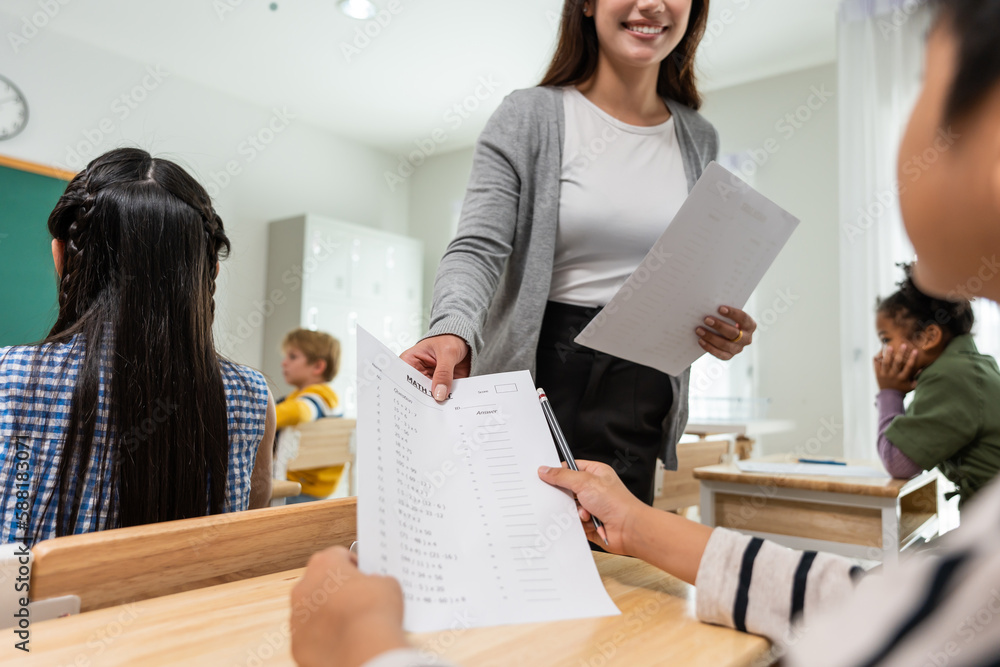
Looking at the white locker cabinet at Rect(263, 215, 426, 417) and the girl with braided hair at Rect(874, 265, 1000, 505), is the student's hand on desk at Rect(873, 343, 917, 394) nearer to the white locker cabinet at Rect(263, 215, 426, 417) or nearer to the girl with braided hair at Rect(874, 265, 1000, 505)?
the girl with braided hair at Rect(874, 265, 1000, 505)

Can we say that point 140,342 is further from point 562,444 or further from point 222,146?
point 222,146

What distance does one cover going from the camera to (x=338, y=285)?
519 centimetres

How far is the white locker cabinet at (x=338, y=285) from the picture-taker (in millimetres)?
4969

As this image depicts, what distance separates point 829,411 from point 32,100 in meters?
4.93

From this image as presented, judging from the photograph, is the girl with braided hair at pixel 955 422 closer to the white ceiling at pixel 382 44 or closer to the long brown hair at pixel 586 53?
the long brown hair at pixel 586 53

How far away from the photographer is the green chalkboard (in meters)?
3.63

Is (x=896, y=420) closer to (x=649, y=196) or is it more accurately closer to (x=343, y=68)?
(x=649, y=196)

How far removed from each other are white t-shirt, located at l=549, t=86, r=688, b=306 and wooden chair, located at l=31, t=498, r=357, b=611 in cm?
54

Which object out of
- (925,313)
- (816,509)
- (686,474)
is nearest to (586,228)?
(816,509)

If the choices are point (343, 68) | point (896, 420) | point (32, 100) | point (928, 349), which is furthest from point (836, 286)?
point (32, 100)

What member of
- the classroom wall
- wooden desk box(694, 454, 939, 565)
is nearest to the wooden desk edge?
wooden desk box(694, 454, 939, 565)

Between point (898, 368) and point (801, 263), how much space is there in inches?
94.5

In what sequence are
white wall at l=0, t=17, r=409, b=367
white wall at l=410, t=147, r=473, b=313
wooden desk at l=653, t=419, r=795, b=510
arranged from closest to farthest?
wooden desk at l=653, t=419, r=795, b=510 → white wall at l=0, t=17, r=409, b=367 → white wall at l=410, t=147, r=473, b=313

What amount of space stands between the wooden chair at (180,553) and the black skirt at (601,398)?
1.35ft
